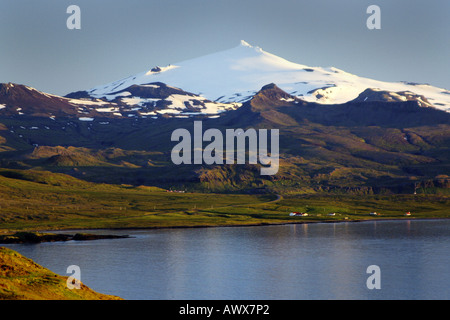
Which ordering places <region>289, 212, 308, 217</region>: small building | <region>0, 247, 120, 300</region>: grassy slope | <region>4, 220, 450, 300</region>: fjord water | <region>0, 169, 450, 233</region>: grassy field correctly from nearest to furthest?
<region>0, 247, 120, 300</region>: grassy slope < <region>4, 220, 450, 300</region>: fjord water < <region>0, 169, 450, 233</region>: grassy field < <region>289, 212, 308, 217</region>: small building

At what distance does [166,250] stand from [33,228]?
49086mm

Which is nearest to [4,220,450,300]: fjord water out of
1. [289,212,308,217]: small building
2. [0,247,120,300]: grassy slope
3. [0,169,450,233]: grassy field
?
[0,169,450,233]: grassy field

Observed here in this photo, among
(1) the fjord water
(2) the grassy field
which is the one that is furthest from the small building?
(1) the fjord water

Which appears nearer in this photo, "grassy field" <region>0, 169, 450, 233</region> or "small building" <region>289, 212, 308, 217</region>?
"grassy field" <region>0, 169, 450, 233</region>

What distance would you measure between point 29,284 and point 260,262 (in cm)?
5664

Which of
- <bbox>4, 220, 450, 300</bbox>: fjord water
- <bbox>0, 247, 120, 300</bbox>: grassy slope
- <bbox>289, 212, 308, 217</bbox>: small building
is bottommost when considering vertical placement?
<bbox>4, 220, 450, 300</bbox>: fjord water

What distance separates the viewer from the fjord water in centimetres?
7481

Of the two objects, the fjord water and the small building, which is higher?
the small building

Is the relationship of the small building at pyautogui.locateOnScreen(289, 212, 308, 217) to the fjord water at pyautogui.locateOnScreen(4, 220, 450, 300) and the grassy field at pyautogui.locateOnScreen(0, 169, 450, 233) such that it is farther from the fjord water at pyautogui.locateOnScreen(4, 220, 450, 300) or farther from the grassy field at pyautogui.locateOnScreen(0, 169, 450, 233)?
the fjord water at pyautogui.locateOnScreen(4, 220, 450, 300)

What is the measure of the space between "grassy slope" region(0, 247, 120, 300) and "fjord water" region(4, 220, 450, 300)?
20931mm

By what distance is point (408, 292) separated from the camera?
241 feet

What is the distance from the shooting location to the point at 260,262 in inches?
3885

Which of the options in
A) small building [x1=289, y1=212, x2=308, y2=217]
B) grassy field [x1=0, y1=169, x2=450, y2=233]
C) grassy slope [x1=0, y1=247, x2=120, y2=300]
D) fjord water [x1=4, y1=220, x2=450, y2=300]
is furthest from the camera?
small building [x1=289, y1=212, x2=308, y2=217]

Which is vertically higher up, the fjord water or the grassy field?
the grassy field
